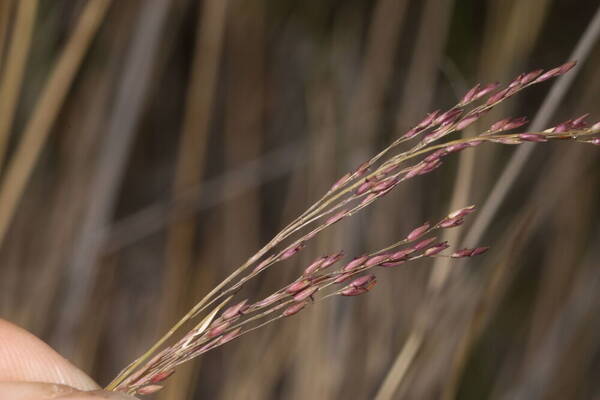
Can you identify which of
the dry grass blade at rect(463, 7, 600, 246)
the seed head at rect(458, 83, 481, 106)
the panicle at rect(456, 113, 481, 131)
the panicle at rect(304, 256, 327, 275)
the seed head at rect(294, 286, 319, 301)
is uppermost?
the dry grass blade at rect(463, 7, 600, 246)

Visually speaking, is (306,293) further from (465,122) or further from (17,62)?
(17,62)

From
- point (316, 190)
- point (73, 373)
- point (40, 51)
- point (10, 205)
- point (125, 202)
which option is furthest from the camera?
point (125, 202)

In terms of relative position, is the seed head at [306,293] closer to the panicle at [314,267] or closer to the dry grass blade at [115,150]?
the panicle at [314,267]

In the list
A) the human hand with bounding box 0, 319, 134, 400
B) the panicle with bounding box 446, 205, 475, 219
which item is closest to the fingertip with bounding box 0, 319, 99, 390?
the human hand with bounding box 0, 319, 134, 400

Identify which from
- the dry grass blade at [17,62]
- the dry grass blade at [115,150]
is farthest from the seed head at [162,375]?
the dry grass blade at [115,150]

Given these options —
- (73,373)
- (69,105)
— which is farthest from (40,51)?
(73,373)

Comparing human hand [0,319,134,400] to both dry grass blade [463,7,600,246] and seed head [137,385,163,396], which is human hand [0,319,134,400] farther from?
dry grass blade [463,7,600,246]

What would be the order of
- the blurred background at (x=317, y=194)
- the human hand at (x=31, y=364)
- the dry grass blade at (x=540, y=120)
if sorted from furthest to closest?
1. the blurred background at (x=317, y=194)
2. the dry grass blade at (x=540, y=120)
3. the human hand at (x=31, y=364)

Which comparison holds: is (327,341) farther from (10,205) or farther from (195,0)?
(195,0)
